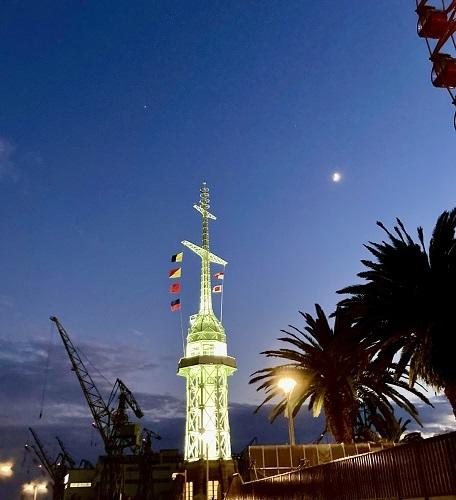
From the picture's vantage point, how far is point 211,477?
7375cm

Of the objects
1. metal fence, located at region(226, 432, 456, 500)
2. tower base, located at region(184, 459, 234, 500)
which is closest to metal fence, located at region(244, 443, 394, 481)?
metal fence, located at region(226, 432, 456, 500)

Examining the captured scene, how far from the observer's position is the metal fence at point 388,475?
10.5 metres

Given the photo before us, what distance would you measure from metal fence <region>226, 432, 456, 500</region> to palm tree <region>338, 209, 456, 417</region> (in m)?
7.37

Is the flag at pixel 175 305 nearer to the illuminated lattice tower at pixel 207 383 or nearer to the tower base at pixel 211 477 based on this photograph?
the illuminated lattice tower at pixel 207 383

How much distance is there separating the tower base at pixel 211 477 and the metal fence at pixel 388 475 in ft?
185

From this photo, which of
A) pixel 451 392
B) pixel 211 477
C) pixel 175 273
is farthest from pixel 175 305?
pixel 451 392

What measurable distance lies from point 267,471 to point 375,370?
476 inches

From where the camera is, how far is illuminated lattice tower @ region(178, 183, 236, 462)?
82.7 m

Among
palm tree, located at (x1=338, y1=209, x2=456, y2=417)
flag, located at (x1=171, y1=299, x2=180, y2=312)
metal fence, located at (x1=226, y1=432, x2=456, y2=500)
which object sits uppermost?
flag, located at (x1=171, y1=299, x2=180, y2=312)

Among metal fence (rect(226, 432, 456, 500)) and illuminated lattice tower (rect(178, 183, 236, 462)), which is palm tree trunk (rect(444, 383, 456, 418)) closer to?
metal fence (rect(226, 432, 456, 500))

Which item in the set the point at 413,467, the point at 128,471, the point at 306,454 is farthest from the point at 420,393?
the point at 128,471

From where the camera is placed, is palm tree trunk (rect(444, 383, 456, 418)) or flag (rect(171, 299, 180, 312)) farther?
flag (rect(171, 299, 180, 312))

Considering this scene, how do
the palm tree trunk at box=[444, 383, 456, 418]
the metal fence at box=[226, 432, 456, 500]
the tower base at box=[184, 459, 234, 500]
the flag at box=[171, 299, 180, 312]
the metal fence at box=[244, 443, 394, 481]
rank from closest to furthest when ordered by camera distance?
the metal fence at box=[226, 432, 456, 500], the palm tree trunk at box=[444, 383, 456, 418], the metal fence at box=[244, 443, 394, 481], the tower base at box=[184, 459, 234, 500], the flag at box=[171, 299, 180, 312]

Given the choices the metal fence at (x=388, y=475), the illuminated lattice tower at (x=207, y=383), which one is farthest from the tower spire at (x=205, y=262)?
the metal fence at (x=388, y=475)
